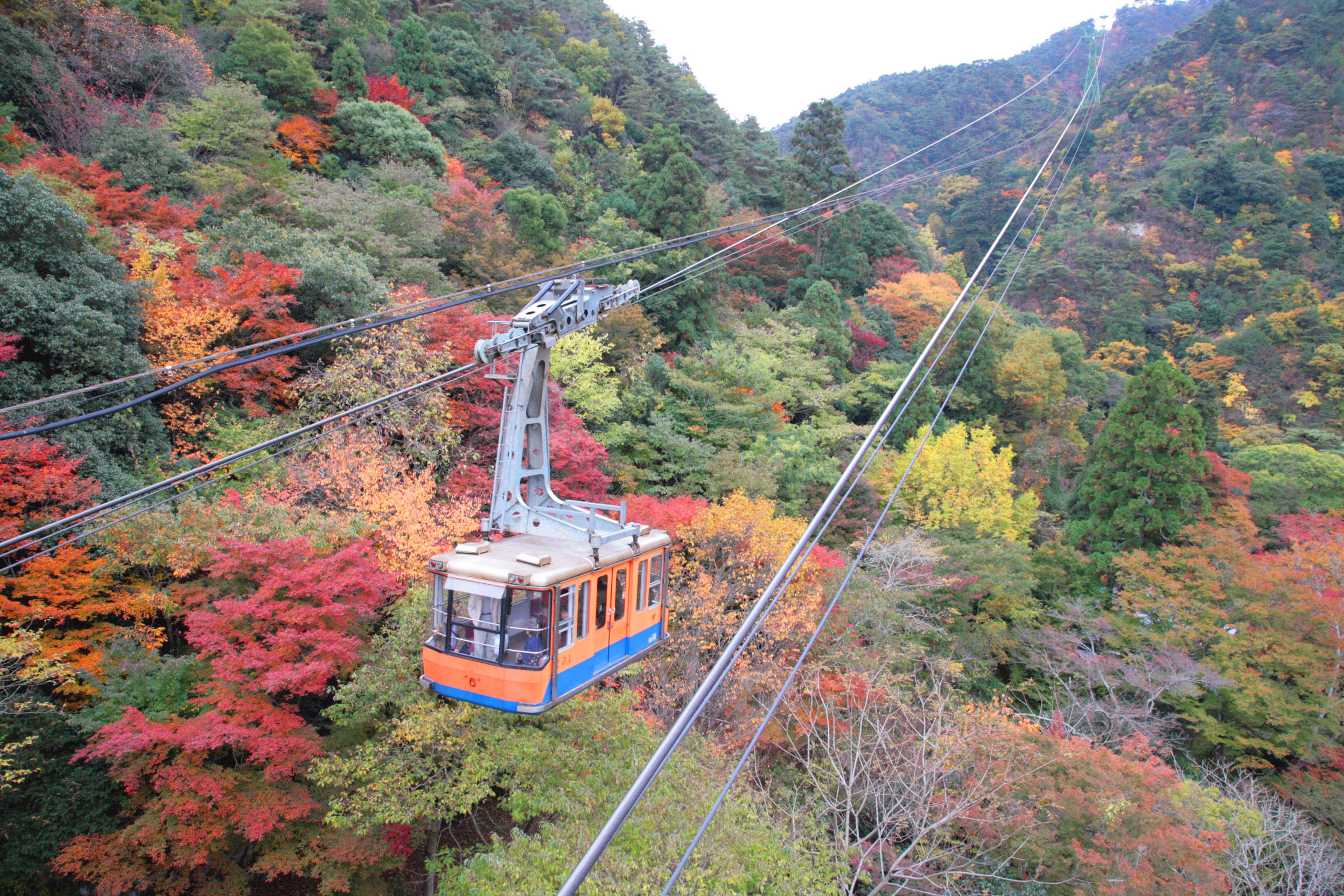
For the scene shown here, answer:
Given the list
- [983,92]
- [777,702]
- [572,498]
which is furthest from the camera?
[983,92]

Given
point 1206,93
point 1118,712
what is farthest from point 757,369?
point 1206,93

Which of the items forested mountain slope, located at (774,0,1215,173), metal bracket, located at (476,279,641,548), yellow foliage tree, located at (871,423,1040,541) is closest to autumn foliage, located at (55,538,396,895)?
metal bracket, located at (476,279,641,548)

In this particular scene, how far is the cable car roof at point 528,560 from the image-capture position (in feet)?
20.9

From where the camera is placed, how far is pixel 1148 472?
2084cm

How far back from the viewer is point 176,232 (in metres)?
15.2

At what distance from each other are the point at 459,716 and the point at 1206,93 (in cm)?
7037

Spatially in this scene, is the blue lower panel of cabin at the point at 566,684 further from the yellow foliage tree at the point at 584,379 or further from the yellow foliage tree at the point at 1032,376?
the yellow foliage tree at the point at 1032,376

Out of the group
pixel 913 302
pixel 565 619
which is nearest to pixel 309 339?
pixel 565 619

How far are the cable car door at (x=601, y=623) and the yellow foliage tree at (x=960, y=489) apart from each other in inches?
614

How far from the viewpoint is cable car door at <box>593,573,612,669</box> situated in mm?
7254

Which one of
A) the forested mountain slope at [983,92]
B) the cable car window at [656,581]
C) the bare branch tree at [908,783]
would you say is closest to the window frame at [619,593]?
the cable car window at [656,581]

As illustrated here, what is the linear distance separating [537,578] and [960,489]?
60.9 feet

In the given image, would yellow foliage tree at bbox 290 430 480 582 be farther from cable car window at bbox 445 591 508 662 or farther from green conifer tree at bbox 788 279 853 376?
green conifer tree at bbox 788 279 853 376

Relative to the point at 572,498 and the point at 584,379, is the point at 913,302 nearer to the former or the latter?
the point at 584,379
